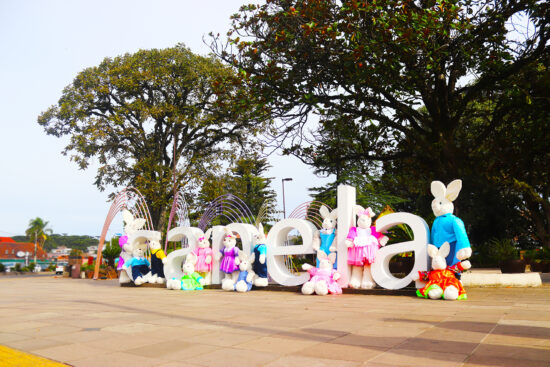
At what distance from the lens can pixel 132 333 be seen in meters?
5.33

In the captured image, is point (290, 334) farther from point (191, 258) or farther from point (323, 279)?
point (191, 258)

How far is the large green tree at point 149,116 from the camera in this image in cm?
2247

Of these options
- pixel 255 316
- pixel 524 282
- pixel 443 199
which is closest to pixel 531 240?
pixel 524 282

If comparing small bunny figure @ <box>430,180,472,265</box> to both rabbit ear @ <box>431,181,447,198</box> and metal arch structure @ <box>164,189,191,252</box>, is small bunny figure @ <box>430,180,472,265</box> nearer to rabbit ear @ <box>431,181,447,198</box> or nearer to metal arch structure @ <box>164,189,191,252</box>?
rabbit ear @ <box>431,181,447,198</box>

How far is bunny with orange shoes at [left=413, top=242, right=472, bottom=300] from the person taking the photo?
28.8 feet

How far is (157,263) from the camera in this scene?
1461cm

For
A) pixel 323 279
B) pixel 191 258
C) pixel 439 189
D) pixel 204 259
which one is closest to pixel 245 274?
pixel 204 259

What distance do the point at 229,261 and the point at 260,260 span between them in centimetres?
97

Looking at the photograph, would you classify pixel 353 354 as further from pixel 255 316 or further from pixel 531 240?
pixel 531 240

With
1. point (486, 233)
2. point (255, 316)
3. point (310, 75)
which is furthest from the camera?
point (486, 233)

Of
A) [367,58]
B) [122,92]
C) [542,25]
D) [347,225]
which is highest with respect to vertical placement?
[122,92]

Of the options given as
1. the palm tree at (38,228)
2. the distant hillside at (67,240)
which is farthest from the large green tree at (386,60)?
the distant hillside at (67,240)

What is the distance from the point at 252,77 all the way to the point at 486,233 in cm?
2472

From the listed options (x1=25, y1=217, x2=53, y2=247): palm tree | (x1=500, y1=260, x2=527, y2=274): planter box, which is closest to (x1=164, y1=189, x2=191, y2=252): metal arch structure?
(x1=500, y1=260, x2=527, y2=274): planter box
